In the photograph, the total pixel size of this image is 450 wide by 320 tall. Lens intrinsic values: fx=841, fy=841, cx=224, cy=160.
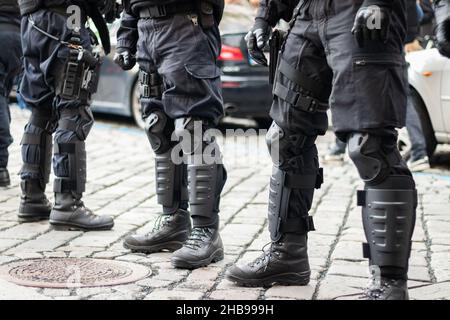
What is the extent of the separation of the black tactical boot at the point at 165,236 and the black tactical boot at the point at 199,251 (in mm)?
316

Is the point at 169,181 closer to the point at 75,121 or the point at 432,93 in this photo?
the point at 75,121

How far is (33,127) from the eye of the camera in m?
5.79

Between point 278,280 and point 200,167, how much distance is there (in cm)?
79

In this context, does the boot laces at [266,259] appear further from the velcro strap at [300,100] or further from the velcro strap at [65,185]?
the velcro strap at [65,185]

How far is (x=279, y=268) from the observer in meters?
4.21

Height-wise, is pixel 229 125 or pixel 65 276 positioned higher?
pixel 65 276

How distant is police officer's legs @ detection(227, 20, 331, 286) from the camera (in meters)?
3.89

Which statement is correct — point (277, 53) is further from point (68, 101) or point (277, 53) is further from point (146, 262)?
point (68, 101)

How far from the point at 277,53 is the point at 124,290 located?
1.38m

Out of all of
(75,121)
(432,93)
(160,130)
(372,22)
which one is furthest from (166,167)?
(432,93)

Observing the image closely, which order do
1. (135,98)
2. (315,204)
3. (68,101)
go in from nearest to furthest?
(68,101) → (315,204) → (135,98)

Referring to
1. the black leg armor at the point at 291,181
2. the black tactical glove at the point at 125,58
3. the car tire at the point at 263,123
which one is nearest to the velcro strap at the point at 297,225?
the black leg armor at the point at 291,181

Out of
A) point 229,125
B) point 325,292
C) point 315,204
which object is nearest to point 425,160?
point 315,204

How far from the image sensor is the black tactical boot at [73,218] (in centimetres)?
552
